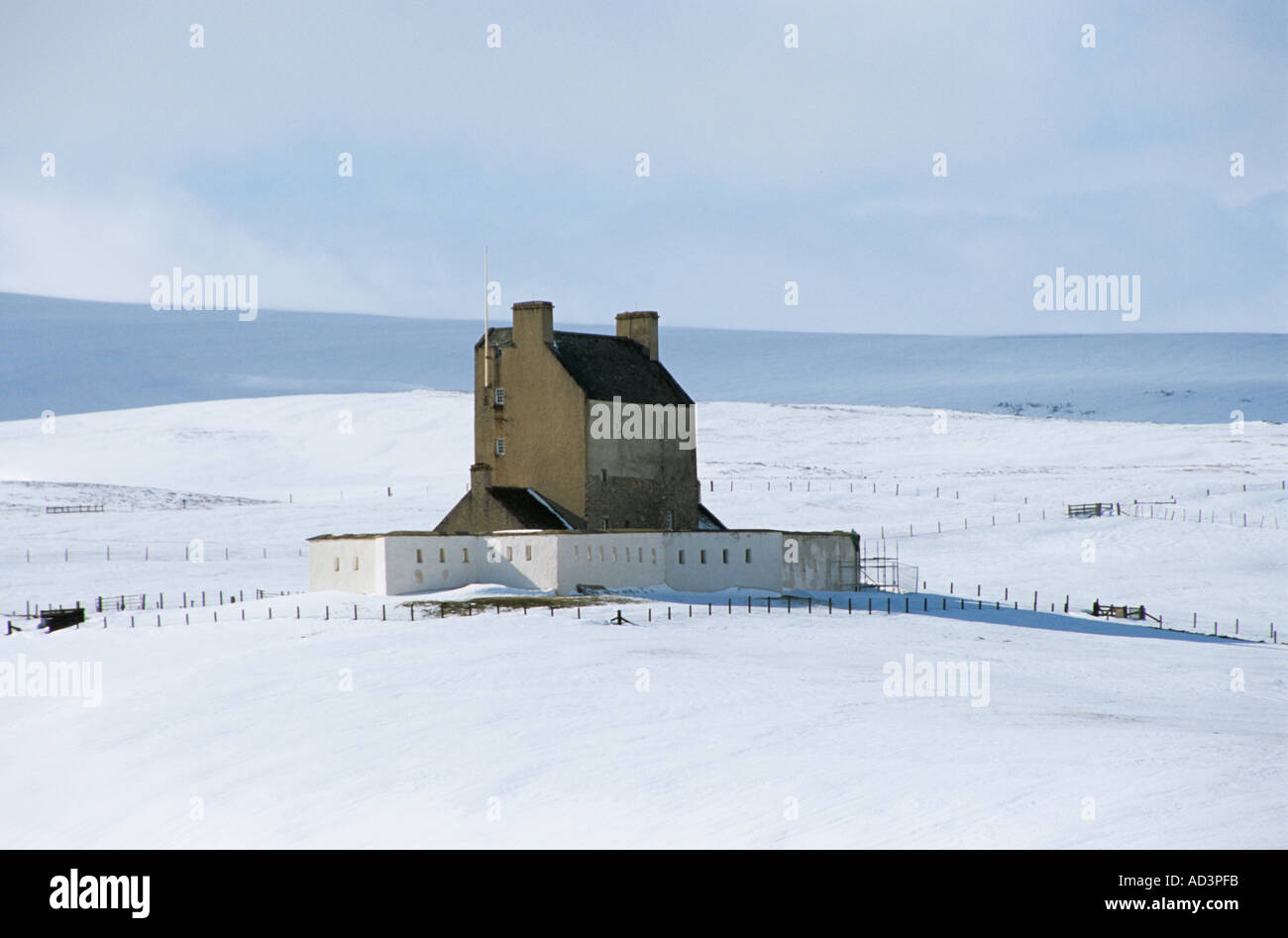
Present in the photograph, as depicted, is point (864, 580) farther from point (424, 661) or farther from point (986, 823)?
point (986, 823)

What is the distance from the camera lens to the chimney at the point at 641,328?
215ft

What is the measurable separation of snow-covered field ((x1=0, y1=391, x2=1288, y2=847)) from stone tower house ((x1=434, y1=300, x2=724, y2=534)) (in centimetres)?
630

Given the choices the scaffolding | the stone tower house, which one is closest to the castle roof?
the stone tower house

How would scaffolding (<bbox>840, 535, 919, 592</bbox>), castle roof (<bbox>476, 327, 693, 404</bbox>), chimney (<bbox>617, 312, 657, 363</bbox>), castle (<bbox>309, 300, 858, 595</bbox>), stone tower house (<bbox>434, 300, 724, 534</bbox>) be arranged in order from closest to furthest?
castle (<bbox>309, 300, 858, 595</bbox>) < stone tower house (<bbox>434, 300, 724, 534</bbox>) < castle roof (<bbox>476, 327, 693, 404</bbox>) < scaffolding (<bbox>840, 535, 919, 592</bbox>) < chimney (<bbox>617, 312, 657, 363</bbox>)

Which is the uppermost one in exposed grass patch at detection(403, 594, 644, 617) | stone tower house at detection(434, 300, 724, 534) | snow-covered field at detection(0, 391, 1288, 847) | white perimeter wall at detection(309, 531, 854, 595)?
stone tower house at detection(434, 300, 724, 534)

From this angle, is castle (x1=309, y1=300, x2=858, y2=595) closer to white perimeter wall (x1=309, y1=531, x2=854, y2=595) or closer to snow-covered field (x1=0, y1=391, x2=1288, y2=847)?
white perimeter wall (x1=309, y1=531, x2=854, y2=595)

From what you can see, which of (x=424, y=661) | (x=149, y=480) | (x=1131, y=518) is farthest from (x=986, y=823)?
(x=149, y=480)

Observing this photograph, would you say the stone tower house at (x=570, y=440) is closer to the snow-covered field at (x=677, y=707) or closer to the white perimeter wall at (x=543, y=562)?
the white perimeter wall at (x=543, y=562)

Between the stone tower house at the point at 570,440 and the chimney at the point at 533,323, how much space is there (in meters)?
0.03

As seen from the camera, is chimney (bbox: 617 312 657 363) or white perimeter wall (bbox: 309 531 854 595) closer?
white perimeter wall (bbox: 309 531 854 595)

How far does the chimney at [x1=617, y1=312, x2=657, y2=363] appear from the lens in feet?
215

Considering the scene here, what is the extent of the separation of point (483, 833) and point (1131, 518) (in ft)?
198
